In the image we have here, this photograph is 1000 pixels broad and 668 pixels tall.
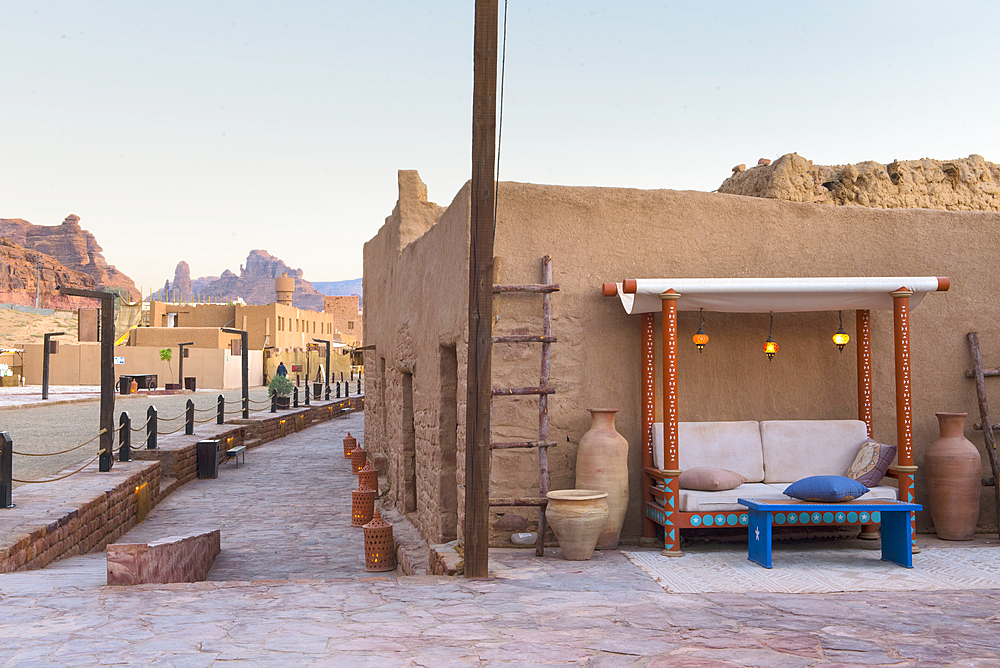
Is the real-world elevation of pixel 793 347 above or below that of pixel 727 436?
above

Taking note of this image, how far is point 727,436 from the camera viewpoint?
6953 millimetres

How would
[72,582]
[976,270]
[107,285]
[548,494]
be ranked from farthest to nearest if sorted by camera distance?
1. [107,285]
2. [976,270]
3. [548,494]
4. [72,582]

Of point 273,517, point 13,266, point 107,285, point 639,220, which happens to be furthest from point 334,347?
point 107,285

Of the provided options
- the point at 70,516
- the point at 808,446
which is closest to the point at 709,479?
the point at 808,446

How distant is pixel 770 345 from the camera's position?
704 cm

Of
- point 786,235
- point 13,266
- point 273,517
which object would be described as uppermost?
point 13,266

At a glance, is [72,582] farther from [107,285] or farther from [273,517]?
[107,285]

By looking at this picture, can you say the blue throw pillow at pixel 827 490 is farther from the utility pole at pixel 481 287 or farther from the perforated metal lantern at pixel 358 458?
the perforated metal lantern at pixel 358 458

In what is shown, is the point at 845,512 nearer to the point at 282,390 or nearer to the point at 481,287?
the point at 481,287

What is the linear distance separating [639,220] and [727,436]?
6.92 feet

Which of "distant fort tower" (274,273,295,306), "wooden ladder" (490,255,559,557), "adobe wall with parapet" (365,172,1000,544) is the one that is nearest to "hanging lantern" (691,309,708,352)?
"adobe wall with parapet" (365,172,1000,544)

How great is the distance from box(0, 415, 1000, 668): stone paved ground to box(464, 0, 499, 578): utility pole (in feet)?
1.37

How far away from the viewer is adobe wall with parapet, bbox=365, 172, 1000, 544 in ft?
22.4

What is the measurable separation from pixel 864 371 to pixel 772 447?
3.81 ft
